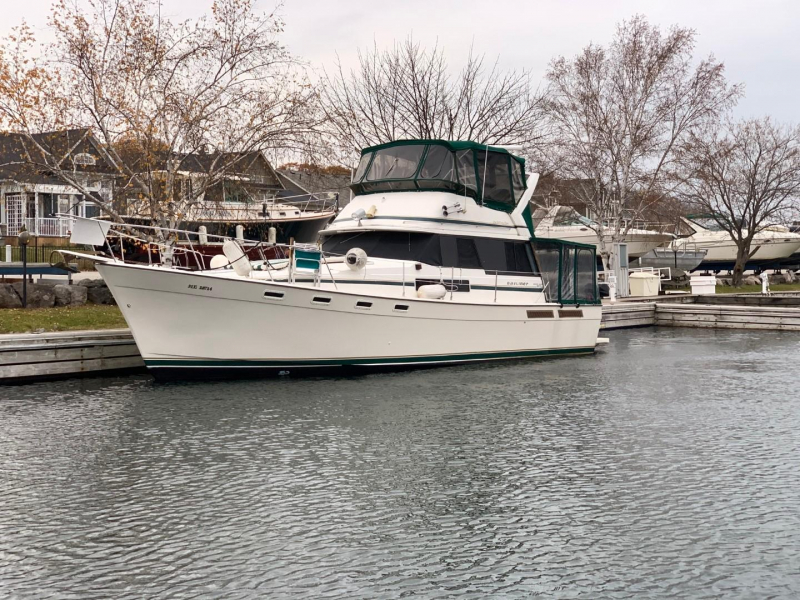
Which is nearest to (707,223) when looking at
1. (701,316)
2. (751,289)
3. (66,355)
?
(751,289)

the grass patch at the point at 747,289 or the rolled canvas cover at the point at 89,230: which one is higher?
the rolled canvas cover at the point at 89,230

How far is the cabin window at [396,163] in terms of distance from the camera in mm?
16562

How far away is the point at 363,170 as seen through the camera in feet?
A: 56.4

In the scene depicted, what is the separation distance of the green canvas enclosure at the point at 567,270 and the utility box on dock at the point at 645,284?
50.0ft

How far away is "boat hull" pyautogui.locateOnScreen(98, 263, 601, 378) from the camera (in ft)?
43.6

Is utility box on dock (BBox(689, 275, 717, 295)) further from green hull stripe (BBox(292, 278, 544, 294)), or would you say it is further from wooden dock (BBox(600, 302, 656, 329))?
green hull stripe (BBox(292, 278, 544, 294))

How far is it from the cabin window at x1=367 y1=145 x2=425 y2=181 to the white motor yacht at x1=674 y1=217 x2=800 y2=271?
3520 cm

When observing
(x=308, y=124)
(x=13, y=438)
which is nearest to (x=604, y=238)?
(x=308, y=124)

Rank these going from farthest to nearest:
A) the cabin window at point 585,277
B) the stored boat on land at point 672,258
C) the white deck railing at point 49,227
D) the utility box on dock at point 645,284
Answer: the stored boat on land at point 672,258 → the white deck railing at point 49,227 → the utility box on dock at point 645,284 → the cabin window at point 585,277

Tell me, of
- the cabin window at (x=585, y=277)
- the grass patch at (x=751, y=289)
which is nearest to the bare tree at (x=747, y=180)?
the grass patch at (x=751, y=289)

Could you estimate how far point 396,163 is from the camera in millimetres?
16750

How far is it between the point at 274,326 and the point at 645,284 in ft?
76.0

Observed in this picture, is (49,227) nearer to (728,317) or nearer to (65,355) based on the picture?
(65,355)

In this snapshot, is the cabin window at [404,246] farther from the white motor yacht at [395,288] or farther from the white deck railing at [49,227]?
the white deck railing at [49,227]
